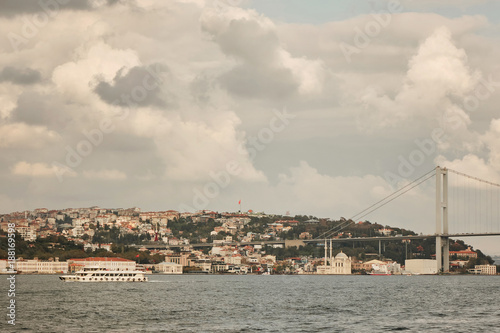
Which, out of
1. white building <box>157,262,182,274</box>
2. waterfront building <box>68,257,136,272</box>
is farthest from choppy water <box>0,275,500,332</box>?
white building <box>157,262,182,274</box>

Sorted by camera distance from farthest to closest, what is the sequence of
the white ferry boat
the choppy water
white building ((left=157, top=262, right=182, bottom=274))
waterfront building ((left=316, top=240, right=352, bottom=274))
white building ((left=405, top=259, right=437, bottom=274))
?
waterfront building ((left=316, top=240, right=352, bottom=274))
white building ((left=157, top=262, right=182, bottom=274))
white building ((left=405, top=259, right=437, bottom=274))
the white ferry boat
the choppy water

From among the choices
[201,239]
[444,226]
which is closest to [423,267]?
[444,226]

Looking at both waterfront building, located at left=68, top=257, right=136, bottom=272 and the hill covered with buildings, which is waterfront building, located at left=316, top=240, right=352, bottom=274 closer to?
the hill covered with buildings

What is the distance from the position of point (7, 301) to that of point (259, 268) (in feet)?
275

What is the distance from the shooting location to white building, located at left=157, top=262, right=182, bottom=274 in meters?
105

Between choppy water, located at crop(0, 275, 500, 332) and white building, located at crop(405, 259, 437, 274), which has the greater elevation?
choppy water, located at crop(0, 275, 500, 332)

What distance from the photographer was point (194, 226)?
172375 mm

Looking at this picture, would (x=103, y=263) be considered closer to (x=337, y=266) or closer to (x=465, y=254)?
(x=337, y=266)

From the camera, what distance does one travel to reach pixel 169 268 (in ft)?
349

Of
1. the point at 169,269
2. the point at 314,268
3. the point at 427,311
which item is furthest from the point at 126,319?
the point at 314,268

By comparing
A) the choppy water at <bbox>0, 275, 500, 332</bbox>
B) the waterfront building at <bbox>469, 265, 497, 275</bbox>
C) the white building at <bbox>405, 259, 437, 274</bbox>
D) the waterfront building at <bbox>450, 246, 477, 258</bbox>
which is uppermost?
the choppy water at <bbox>0, 275, 500, 332</bbox>

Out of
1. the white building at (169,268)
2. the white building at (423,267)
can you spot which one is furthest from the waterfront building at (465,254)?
the white building at (169,268)

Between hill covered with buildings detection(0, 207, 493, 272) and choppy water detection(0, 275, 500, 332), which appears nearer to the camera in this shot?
choppy water detection(0, 275, 500, 332)

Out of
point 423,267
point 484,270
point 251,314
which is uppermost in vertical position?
point 251,314
